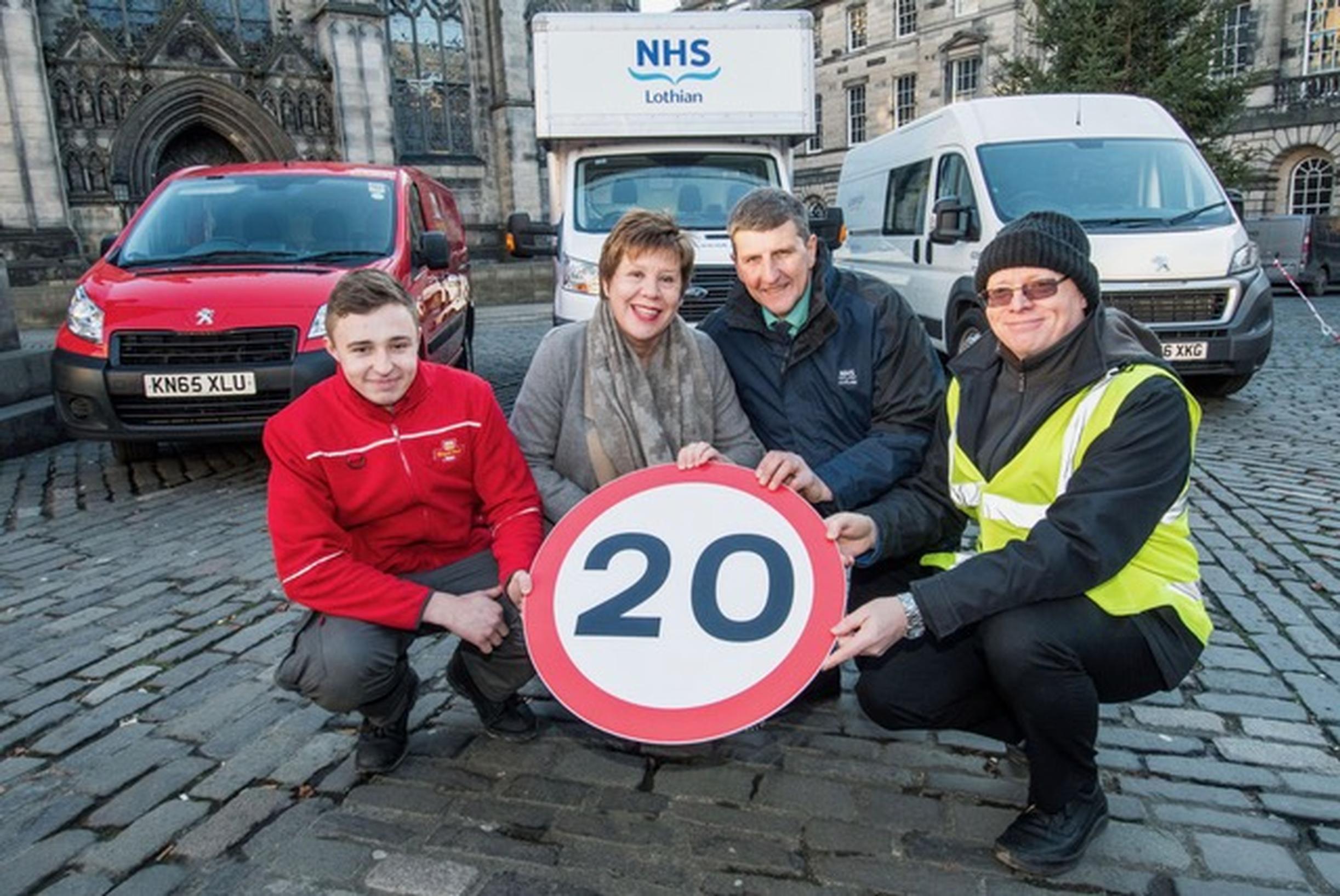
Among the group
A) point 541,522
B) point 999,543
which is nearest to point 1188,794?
point 999,543

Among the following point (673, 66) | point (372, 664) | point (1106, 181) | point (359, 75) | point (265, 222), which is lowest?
point (372, 664)

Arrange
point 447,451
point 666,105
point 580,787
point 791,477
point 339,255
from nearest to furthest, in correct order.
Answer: point 791,477
point 580,787
point 447,451
point 339,255
point 666,105

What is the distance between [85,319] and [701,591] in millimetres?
5656

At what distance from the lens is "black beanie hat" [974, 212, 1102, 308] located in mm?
2326

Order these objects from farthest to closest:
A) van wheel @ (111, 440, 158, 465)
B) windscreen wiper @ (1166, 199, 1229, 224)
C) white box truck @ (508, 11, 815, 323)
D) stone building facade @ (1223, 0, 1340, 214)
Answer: stone building facade @ (1223, 0, 1340, 214) → white box truck @ (508, 11, 815, 323) → windscreen wiper @ (1166, 199, 1229, 224) → van wheel @ (111, 440, 158, 465)

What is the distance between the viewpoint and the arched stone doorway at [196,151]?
2436cm

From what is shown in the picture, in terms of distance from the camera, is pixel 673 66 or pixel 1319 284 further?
pixel 1319 284

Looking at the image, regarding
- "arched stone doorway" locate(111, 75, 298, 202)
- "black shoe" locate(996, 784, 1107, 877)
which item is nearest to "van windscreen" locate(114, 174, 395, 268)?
"black shoe" locate(996, 784, 1107, 877)

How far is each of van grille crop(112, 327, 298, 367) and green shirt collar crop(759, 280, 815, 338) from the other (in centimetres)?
403

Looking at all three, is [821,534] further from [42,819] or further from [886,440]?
[42,819]

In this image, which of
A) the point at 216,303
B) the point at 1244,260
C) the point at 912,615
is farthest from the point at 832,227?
the point at 912,615

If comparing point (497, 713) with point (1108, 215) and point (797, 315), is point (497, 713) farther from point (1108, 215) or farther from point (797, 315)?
point (1108, 215)

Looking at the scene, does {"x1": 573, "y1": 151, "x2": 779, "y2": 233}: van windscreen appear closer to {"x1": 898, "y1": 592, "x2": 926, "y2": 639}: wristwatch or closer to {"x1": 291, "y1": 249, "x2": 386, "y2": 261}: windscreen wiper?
{"x1": 291, "y1": 249, "x2": 386, "y2": 261}: windscreen wiper

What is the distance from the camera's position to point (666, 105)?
344 inches
